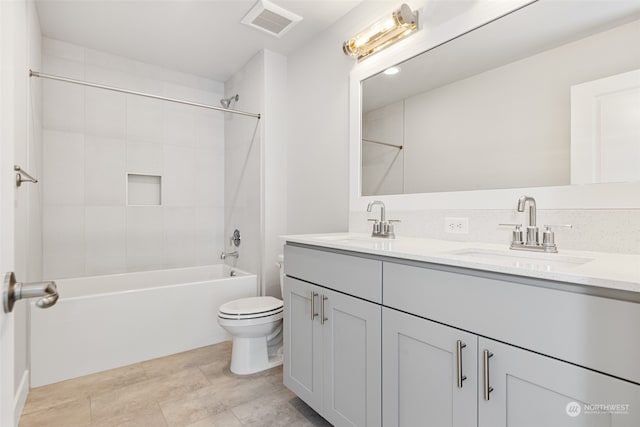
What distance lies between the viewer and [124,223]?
3.03 m

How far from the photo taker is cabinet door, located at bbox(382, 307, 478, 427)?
3.19ft

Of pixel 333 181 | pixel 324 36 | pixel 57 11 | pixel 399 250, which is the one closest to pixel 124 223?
pixel 57 11

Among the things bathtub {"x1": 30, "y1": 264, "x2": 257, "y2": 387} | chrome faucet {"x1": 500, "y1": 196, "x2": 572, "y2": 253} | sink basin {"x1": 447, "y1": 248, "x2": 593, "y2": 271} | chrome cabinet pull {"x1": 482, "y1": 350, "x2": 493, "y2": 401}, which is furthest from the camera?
bathtub {"x1": 30, "y1": 264, "x2": 257, "y2": 387}

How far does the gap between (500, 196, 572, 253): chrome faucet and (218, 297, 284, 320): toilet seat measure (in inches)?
58.2

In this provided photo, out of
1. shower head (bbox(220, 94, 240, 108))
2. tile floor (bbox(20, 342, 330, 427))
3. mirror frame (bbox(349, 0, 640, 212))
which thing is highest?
shower head (bbox(220, 94, 240, 108))

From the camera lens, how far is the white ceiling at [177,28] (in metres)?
2.19

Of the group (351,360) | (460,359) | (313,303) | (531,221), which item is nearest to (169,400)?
(313,303)

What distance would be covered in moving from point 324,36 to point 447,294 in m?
2.16

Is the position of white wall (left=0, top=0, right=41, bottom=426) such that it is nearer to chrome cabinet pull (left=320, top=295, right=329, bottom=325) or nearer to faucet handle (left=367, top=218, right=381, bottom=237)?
chrome cabinet pull (left=320, top=295, right=329, bottom=325)

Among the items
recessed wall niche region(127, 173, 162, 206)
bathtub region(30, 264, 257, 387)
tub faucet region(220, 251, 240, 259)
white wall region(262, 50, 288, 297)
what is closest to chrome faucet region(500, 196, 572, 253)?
white wall region(262, 50, 288, 297)

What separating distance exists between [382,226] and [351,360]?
30.2 inches

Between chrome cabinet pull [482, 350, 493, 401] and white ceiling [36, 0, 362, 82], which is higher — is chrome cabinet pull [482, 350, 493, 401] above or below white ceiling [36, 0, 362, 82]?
below

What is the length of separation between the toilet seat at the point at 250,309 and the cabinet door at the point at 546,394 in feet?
4.71

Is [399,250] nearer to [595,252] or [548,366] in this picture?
[548,366]
